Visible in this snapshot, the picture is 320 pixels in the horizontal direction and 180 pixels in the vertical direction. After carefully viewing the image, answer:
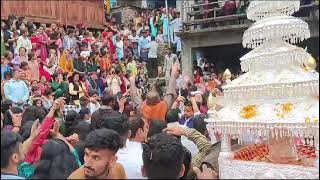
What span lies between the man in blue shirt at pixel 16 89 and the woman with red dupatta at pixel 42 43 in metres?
0.92

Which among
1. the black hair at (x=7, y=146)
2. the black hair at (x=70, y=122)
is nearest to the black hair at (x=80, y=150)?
the black hair at (x=70, y=122)

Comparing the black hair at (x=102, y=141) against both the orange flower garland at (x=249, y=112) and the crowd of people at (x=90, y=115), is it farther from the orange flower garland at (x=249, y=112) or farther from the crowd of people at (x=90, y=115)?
the orange flower garland at (x=249, y=112)

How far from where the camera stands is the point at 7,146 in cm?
238

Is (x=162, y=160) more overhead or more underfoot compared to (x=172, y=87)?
more underfoot

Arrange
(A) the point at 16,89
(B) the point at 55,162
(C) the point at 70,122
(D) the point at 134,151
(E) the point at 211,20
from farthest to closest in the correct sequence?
(E) the point at 211,20
(C) the point at 70,122
(A) the point at 16,89
(D) the point at 134,151
(B) the point at 55,162

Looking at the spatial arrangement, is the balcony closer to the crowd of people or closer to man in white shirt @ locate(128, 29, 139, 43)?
the crowd of people

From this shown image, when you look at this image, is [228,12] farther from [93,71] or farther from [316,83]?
[316,83]

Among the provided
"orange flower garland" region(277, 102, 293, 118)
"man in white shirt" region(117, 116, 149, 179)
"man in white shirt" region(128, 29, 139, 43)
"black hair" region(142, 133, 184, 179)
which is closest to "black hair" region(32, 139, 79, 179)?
"man in white shirt" region(117, 116, 149, 179)

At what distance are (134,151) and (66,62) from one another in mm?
5156

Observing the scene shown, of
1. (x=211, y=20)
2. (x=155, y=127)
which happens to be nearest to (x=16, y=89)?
(x=155, y=127)

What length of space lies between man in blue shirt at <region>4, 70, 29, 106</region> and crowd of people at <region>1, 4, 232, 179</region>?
1 centimetres

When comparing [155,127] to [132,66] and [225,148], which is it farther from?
[132,66]

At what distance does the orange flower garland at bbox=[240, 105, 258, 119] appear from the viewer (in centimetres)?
355

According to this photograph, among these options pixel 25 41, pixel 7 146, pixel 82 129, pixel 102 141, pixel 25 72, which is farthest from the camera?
pixel 25 41
